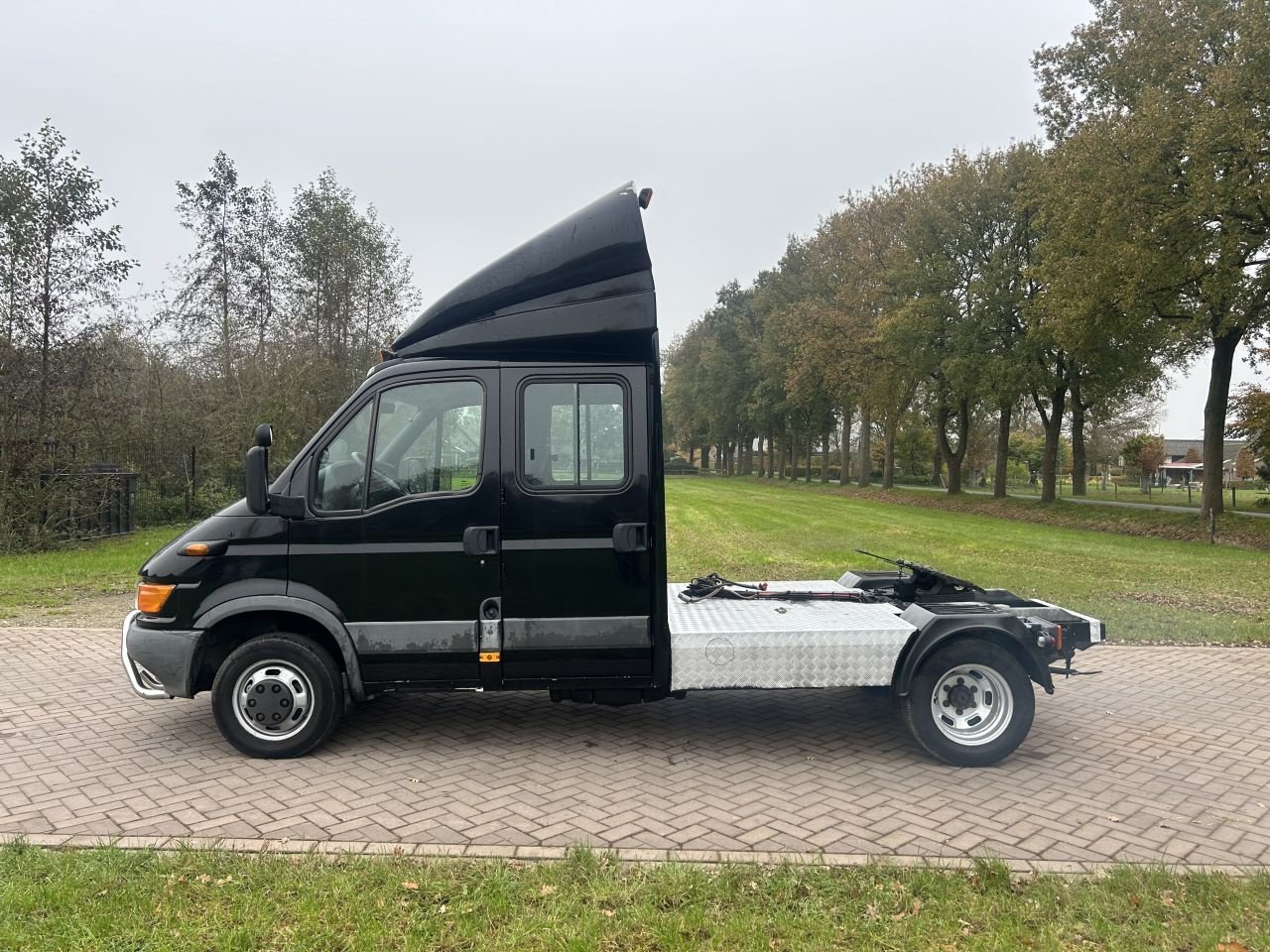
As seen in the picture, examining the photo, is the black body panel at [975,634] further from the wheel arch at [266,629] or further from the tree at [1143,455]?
the tree at [1143,455]

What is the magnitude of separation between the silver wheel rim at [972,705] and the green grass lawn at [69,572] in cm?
1038

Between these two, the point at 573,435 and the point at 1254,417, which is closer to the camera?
the point at 573,435

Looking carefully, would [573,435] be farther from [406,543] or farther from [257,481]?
[257,481]

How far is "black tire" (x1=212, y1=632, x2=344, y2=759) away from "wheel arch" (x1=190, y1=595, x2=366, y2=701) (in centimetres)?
9

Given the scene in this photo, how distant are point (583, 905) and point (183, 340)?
25922 millimetres

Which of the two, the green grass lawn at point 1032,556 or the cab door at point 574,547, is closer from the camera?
the cab door at point 574,547

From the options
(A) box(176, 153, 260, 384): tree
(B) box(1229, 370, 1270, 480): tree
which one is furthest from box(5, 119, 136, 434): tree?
(B) box(1229, 370, 1270, 480): tree

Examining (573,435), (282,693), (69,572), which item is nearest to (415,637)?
(282,693)

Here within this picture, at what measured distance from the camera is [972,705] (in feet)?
17.4

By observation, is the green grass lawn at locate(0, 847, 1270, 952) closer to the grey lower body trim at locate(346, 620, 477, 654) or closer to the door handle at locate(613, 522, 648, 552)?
the grey lower body trim at locate(346, 620, 477, 654)

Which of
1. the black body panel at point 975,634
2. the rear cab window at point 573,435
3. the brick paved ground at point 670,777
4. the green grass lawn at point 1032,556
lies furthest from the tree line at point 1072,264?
the rear cab window at point 573,435

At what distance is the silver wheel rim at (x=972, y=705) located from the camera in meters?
5.22

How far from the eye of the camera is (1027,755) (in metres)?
5.41

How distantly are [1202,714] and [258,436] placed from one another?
6836mm
